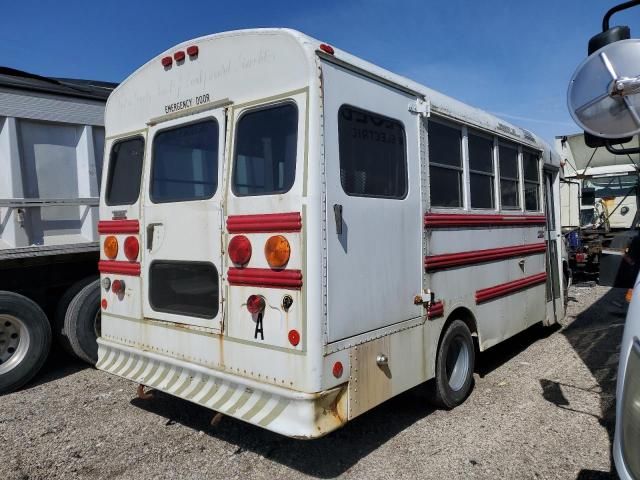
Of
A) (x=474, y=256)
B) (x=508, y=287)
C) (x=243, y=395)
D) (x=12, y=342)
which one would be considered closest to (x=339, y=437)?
(x=243, y=395)

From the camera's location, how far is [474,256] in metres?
4.47

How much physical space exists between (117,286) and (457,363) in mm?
2922

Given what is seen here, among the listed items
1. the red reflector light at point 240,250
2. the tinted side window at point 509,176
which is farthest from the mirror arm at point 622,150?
the tinted side window at point 509,176

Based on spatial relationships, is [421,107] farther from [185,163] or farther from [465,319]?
[465,319]

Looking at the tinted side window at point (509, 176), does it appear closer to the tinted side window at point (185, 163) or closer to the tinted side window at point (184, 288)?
the tinted side window at point (185, 163)

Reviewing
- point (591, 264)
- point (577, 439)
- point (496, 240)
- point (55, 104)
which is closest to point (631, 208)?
point (591, 264)

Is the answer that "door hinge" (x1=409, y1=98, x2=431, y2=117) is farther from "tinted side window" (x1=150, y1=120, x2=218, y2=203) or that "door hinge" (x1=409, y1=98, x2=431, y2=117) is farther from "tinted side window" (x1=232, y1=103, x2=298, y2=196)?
"tinted side window" (x1=150, y1=120, x2=218, y2=203)

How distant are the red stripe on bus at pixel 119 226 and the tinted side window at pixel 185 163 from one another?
299 mm

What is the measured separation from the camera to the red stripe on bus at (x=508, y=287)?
15.2ft

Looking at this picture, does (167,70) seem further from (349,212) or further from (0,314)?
(0,314)

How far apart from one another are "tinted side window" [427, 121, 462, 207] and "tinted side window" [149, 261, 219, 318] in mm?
1776

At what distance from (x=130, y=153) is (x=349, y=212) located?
6.87 feet

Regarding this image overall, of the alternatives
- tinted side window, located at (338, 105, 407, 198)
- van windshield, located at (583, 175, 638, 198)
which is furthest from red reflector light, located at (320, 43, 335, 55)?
van windshield, located at (583, 175, 638, 198)

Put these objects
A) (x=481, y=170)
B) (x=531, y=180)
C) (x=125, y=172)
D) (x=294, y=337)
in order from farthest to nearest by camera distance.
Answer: (x=531, y=180) → (x=481, y=170) → (x=125, y=172) → (x=294, y=337)
